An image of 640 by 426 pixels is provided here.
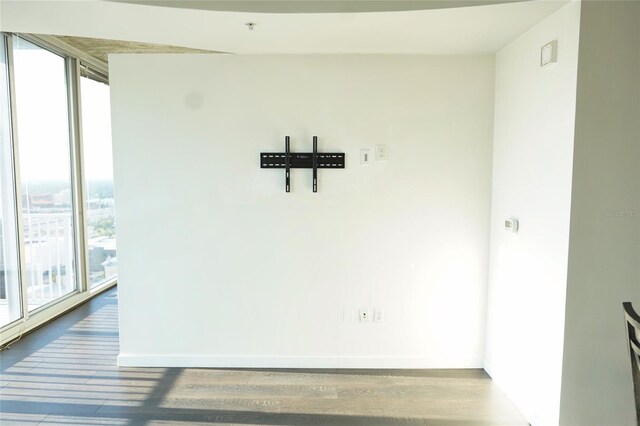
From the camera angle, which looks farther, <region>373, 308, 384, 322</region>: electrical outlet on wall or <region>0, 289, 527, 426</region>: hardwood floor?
<region>373, 308, 384, 322</region>: electrical outlet on wall

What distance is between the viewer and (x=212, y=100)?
9.38ft

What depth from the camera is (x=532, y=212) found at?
7.74 ft

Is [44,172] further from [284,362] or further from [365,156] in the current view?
[365,156]

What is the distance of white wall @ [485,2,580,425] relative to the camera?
2064 mm

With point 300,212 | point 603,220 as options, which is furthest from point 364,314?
point 603,220

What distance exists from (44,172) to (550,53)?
4.53m

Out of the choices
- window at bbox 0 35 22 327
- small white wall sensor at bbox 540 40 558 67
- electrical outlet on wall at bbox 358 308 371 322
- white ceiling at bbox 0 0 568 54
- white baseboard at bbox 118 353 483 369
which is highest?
white ceiling at bbox 0 0 568 54

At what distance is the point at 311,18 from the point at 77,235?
3.89 m

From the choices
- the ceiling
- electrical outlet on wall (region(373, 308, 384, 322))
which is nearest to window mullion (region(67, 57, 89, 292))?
the ceiling

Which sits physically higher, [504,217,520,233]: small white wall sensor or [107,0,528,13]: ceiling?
[107,0,528,13]: ceiling

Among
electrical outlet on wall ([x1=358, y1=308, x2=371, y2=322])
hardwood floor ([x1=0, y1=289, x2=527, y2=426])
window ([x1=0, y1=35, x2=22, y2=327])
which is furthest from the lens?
window ([x1=0, y1=35, x2=22, y2=327])

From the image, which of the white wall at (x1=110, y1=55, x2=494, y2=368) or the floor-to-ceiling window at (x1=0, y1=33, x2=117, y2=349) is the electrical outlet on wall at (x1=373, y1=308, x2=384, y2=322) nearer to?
the white wall at (x1=110, y1=55, x2=494, y2=368)

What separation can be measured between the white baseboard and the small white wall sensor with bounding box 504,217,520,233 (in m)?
1.12

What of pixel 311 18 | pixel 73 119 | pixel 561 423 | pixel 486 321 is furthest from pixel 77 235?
pixel 561 423
